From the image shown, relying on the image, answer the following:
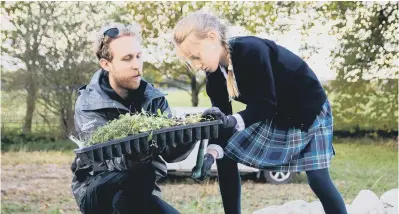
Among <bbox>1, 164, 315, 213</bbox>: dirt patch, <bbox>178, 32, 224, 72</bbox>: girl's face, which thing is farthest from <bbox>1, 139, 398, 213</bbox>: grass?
<bbox>178, 32, 224, 72</bbox>: girl's face

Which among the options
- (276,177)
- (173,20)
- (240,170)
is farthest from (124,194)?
(276,177)

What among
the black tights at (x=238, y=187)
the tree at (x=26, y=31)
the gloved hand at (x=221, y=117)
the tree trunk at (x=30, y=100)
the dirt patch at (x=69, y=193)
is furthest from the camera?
the tree trunk at (x=30, y=100)

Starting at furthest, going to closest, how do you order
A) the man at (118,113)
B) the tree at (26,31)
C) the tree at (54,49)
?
the tree at (26,31)
the tree at (54,49)
the man at (118,113)

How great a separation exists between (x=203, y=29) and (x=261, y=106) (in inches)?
14.2

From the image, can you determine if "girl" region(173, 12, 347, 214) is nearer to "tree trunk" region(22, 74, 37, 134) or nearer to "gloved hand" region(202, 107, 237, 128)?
"gloved hand" region(202, 107, 237, 128)

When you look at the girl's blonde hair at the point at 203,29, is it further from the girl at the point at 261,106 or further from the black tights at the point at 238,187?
the black tights at the point at 238,187

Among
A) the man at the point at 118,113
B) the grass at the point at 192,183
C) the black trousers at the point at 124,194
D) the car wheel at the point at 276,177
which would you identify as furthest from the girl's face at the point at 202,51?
the car wheel at the point at 276,177

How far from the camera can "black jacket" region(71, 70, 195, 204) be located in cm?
211

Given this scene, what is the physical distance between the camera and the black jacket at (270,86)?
2203 millimetres

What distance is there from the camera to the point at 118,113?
2.17 m

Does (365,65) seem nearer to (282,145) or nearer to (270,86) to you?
(282,145)

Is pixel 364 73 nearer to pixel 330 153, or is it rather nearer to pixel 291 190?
pixel 291 190

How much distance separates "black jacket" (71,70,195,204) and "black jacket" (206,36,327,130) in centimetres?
30

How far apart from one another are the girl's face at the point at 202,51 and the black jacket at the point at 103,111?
0.18 metres
